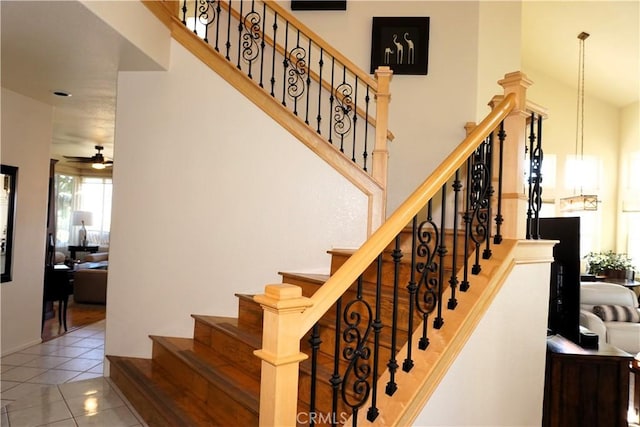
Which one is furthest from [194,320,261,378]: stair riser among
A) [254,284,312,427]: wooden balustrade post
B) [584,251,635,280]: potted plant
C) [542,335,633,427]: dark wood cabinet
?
[584,251,635,280]: potted plant

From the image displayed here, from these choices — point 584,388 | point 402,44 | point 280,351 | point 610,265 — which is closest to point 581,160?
point 610,265

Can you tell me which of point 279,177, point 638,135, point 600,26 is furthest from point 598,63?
point 279,177

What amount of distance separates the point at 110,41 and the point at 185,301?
80.6 inches

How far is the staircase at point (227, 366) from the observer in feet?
7.25

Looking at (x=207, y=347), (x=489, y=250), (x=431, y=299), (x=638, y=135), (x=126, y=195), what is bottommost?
(x=207, y=347)

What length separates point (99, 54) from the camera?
10.6ft

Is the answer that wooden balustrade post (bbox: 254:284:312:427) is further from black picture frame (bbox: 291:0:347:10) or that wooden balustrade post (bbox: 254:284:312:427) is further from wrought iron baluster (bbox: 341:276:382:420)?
black picture frame (bbox: 291:0:347:10)

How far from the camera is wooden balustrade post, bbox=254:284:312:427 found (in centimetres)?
147

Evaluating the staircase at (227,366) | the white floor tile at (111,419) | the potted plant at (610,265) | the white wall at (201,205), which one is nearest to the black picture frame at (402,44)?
the white wall at (201,205)

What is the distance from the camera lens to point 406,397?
1.84 m

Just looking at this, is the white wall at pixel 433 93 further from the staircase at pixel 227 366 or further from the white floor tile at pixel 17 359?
the white floor tile at pixel 17 359

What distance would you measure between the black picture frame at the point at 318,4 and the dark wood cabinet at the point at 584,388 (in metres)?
3.94

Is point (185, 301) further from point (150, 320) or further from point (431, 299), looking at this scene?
point (431, 299)

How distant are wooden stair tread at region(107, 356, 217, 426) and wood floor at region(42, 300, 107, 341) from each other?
237 centimetres
